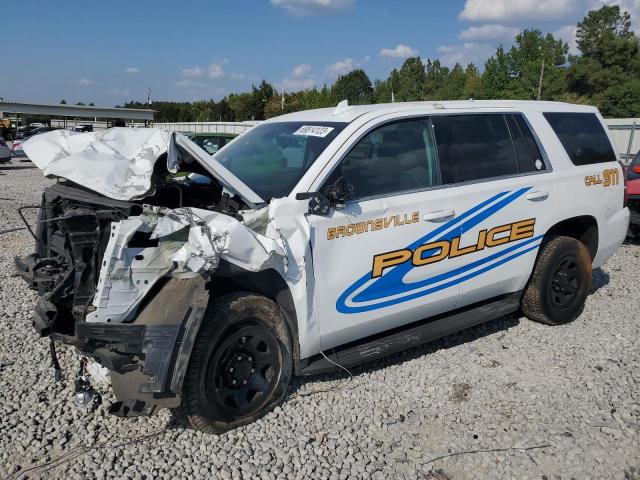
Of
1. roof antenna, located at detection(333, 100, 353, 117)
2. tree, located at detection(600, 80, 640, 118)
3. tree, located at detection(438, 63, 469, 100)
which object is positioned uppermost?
tree, located at detection(438, 63, 469, 100)

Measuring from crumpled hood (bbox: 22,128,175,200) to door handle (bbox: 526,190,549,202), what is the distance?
9.74ft

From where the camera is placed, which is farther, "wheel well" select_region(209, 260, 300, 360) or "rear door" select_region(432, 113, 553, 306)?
"rear door" select_region(432, 113, 553, 306)

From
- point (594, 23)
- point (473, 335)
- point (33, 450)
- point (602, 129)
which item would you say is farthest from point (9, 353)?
point (594, 23)

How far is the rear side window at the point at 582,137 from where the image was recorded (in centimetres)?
516

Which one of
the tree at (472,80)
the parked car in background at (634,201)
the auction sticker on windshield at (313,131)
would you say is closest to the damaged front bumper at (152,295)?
the auction sticker on windshield at (313,131)

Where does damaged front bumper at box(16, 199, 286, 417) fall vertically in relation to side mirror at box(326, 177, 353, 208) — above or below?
below

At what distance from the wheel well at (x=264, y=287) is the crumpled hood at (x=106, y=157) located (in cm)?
70

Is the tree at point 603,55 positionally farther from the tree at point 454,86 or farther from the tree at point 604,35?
the tree at point 454,86

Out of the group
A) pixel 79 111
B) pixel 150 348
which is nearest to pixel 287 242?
pixel 150 348

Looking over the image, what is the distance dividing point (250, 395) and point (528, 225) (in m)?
2.73

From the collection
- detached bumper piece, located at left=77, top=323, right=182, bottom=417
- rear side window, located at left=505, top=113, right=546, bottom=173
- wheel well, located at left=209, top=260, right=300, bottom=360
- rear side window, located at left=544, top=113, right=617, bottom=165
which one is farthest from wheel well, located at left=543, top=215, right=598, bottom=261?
detached bumper piece, located at left=77, top=323, right=182, bottom=417

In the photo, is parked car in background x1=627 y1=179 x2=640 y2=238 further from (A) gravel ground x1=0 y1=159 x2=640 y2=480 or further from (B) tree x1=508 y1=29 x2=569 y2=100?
(B) tree x1=508 y1=29 x2=569 y2=100

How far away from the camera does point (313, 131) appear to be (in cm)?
415

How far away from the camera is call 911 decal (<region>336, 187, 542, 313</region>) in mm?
3824
